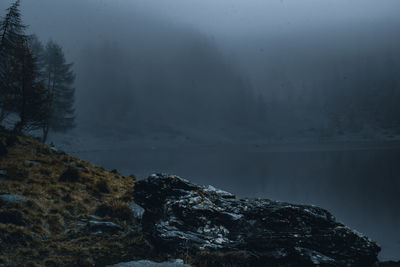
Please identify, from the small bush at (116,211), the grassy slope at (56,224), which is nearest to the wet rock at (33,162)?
the grassy slope at (56,224)

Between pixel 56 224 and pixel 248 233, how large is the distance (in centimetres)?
687

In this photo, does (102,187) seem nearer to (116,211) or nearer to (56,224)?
(116,211)

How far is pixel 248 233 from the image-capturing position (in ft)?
26.7

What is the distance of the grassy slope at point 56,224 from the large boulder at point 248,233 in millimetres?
1137

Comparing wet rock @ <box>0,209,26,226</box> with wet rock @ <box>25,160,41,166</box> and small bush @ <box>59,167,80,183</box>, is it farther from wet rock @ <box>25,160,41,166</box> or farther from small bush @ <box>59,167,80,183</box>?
wet rock @ <box>25,160,41,166</box>

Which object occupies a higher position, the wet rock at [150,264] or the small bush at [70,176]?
the small bush at [70,176]

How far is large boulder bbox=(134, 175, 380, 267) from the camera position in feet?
23.5

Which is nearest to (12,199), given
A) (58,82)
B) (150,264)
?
(150,264)

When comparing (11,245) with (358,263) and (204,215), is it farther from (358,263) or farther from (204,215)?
(358,263)

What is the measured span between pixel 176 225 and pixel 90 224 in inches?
146

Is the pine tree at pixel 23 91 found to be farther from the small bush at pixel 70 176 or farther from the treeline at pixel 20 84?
the small bush at pixel 70 176

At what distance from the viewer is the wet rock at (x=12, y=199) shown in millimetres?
9744

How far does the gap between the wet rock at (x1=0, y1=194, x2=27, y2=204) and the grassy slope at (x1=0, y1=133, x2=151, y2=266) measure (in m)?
0.20

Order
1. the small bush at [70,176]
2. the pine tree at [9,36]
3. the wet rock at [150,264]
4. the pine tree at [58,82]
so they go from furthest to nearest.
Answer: the pine tree at [58,82] < the pine tree at [9,36] < the small bush at [70,176] < the wet rock at [150,264]
